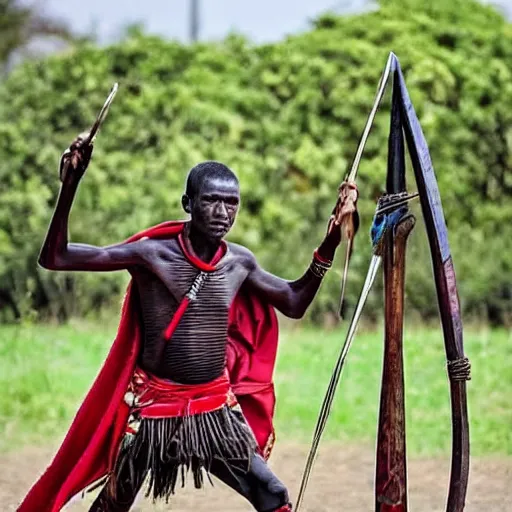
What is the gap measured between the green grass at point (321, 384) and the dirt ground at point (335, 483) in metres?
0.34

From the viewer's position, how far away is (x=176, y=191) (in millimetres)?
11930

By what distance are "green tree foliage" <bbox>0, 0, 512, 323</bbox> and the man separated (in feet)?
22.4

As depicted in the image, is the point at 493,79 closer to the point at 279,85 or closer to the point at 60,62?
the point at 279,85

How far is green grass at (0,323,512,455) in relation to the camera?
28.0 ft

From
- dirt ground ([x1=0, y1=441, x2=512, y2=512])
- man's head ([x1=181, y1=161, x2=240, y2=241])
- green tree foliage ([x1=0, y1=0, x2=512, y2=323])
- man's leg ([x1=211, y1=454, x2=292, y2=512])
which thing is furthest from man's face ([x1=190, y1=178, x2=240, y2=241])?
green tree foliage ([x1=0, y1=0, x2=512, y2=323])

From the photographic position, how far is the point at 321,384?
9867 millimetres

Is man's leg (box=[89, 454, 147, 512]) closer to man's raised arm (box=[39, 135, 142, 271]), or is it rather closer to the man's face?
man's raised arm (box=[39, 135, 142, 271])

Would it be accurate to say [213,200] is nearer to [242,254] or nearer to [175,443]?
[242,254]

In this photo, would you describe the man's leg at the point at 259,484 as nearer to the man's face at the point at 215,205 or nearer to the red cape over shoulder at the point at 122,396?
the red cape over shoulder at the point at 122,396

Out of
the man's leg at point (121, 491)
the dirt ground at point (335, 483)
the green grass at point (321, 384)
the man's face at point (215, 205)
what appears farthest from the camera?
the green grass at point (321, 384)

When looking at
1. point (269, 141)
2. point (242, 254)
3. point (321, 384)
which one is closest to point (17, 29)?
point (269, 141)

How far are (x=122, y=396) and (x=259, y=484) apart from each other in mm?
596

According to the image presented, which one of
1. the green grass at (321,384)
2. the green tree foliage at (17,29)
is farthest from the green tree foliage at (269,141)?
the green tree foliage at (17,29)

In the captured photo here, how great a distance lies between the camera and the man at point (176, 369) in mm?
4793
